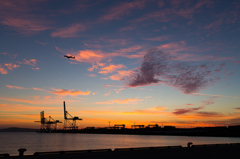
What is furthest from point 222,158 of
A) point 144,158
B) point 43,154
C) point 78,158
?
point 43,154

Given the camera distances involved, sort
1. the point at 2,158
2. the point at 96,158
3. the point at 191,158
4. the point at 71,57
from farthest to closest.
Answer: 1. the point at 71,57
2. the point at 191,158
3. the point at 96,158
4. the point at 2,158

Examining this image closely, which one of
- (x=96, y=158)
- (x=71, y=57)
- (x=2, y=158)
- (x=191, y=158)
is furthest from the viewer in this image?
(x=71, y=57)

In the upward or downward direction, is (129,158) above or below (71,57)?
below

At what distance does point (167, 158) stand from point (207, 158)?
4.88 metres

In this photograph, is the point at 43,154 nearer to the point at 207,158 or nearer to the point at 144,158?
the point at 144,158

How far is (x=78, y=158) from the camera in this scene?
22.4 m

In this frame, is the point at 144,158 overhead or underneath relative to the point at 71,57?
underneath

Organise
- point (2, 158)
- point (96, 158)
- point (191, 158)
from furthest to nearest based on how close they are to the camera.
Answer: point (191, 158)
point (96, 158)
point (2, 158)

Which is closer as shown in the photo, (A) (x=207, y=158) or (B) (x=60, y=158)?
(B) (x=60, y=158)

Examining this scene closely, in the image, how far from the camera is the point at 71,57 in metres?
78.2

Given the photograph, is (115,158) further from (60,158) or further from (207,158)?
(207,158)

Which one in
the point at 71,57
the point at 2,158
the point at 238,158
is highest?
the point at 71,57

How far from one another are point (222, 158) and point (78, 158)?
54.4 feet

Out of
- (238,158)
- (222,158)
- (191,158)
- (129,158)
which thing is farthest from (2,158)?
(238,158)
